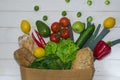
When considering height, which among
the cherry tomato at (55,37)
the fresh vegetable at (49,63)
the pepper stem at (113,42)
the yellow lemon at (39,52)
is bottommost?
the fresh vegetable at (49,63)

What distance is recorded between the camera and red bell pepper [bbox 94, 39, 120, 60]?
116 cm

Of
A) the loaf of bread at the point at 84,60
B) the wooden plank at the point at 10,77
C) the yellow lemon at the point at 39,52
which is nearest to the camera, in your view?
the loaf of bread at the point at 84,60

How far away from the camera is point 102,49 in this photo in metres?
1.16

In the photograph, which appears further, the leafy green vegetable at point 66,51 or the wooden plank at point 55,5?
the wooden plank at point 55,5

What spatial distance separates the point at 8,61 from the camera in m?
1.25

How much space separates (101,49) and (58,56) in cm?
22

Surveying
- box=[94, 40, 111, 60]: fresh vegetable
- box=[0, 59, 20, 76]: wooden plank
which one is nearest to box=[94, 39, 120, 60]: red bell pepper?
box=[94, 40, 111, 60]: fresh vegetable

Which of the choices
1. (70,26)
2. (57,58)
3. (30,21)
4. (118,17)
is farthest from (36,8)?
(118,17)

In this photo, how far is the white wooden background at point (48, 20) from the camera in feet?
3.97

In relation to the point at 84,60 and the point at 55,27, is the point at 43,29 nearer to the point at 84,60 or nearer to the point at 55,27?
the point at 55,27

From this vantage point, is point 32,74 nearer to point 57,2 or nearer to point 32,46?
point 32,46

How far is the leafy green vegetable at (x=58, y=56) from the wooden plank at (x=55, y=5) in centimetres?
20

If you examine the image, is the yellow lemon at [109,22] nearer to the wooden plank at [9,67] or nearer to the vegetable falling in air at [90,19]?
the vegetable falling in air at [90,19]

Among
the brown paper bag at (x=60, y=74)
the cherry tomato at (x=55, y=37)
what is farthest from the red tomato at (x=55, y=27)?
the brown paper bag at (x=60, y=74)
